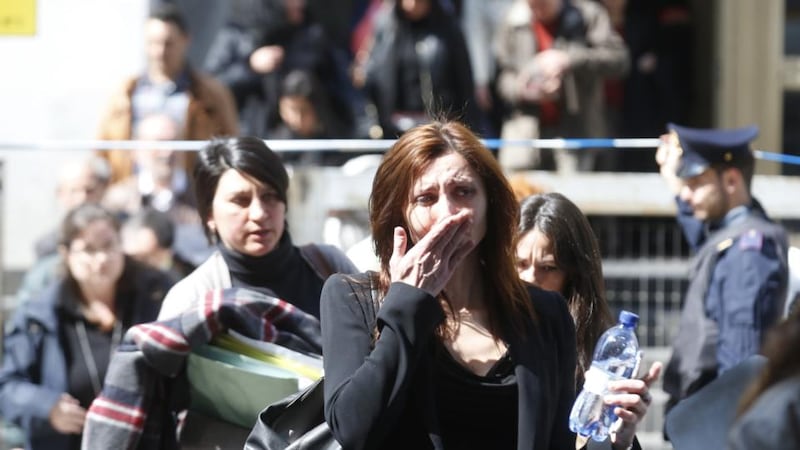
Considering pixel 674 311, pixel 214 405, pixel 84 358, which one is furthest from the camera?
pixel 674 311

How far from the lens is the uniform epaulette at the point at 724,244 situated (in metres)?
6.61

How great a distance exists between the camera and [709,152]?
668cm

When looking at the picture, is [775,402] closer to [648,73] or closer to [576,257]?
[576,257]

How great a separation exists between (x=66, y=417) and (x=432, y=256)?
3.21 m

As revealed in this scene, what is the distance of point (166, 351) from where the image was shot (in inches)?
197

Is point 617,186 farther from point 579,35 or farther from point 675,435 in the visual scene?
point 675,435

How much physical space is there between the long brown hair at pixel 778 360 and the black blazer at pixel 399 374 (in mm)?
880

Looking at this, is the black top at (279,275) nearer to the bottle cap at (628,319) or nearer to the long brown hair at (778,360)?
the bottle cap at (628,319)

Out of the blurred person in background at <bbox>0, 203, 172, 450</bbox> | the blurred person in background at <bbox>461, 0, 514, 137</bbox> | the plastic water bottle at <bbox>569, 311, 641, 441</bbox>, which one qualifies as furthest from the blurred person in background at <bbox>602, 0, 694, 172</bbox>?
the plastic water bottle at <bbox>569, 311, 641, 441</bbox>

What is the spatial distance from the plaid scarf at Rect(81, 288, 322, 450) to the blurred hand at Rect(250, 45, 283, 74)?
17.9 ft

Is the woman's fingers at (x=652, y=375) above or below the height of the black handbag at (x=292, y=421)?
above

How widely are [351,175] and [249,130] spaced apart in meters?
1.48

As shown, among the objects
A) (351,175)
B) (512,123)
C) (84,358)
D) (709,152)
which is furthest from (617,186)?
(84,358)

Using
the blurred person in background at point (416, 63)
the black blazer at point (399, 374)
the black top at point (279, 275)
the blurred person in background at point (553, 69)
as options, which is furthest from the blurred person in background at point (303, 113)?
the black blazer at point (399, 374)
